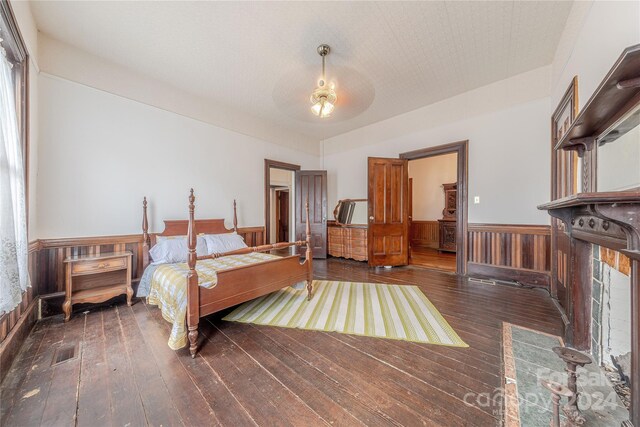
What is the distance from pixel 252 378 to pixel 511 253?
3.87m

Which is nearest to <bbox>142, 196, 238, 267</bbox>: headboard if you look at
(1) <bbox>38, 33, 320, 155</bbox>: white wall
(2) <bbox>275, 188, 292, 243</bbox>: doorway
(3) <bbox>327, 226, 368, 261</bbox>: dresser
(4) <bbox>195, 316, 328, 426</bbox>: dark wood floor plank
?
(1) <bbox>38, 33, 320, 155</bbox>: white wall

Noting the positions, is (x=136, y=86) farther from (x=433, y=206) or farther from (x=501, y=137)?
(x=433, y=206)

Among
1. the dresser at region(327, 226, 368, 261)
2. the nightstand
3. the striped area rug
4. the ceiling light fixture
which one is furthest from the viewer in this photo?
the dresser at region(327, 226, 368, 261)

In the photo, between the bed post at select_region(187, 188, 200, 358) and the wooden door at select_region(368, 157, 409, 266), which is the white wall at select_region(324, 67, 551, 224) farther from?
the bed post at select_region(187, 188, 200, 358)

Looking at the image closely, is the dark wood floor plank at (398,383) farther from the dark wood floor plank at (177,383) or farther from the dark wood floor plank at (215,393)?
the dark wood floor plank at (177,383)

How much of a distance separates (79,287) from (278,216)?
17.4ft

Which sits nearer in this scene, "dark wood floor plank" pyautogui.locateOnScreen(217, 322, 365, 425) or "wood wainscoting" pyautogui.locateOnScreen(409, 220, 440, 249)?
"dark wood floor plank" pyautogui.locateOnScreen(217, 322, 365, 425)

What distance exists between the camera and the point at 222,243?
11.5 ft

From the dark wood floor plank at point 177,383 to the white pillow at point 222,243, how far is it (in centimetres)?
122

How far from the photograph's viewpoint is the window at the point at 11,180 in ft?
4.77

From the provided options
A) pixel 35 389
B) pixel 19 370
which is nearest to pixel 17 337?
pixel 19 370

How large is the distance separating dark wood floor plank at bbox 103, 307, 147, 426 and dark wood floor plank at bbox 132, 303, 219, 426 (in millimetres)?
152

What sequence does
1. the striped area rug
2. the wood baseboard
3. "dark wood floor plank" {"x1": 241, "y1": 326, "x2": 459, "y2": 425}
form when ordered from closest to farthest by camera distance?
"dark wood floor plank" {"x1": 241, "y1": 326, "x2": 459, "y2": 425}, the wood baseboard, the striped area rug

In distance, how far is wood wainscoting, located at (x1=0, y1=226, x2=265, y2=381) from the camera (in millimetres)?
1763
